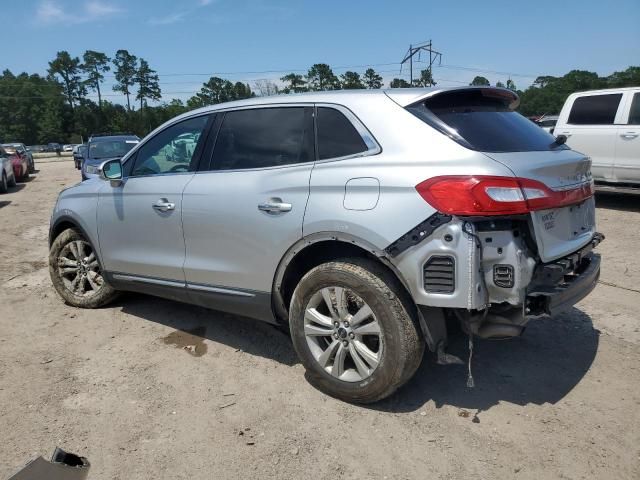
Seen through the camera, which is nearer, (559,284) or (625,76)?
(559,284)

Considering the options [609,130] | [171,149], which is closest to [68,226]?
[171,149]

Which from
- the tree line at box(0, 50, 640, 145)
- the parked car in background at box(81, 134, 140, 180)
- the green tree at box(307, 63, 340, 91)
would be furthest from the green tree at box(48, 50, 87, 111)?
the parked car in background at box(81, 134, 140, 180)

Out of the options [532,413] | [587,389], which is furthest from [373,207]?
[587,389]

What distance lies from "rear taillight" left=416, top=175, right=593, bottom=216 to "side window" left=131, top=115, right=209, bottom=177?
2.08 metres

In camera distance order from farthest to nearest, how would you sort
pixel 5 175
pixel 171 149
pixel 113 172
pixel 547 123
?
pixel 547 123
pixel 5 175
pixel 113 172
pixel 171 149

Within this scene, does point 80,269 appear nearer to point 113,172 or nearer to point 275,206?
point 113,172

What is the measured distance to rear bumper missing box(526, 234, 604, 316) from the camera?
2760 millimetres

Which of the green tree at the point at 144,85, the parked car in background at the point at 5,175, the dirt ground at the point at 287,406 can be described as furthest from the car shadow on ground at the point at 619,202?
the green tree at the point at 144,85

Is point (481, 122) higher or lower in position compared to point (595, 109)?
lower

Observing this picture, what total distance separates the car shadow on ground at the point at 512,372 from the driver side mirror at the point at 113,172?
2.92m

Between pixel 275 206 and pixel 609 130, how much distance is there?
8.25 m

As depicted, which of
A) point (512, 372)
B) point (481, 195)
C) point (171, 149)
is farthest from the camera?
point (171, 149)

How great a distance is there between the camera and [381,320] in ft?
9.68

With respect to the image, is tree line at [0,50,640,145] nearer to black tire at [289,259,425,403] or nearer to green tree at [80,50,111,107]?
green tree at [80,50,111,107]
